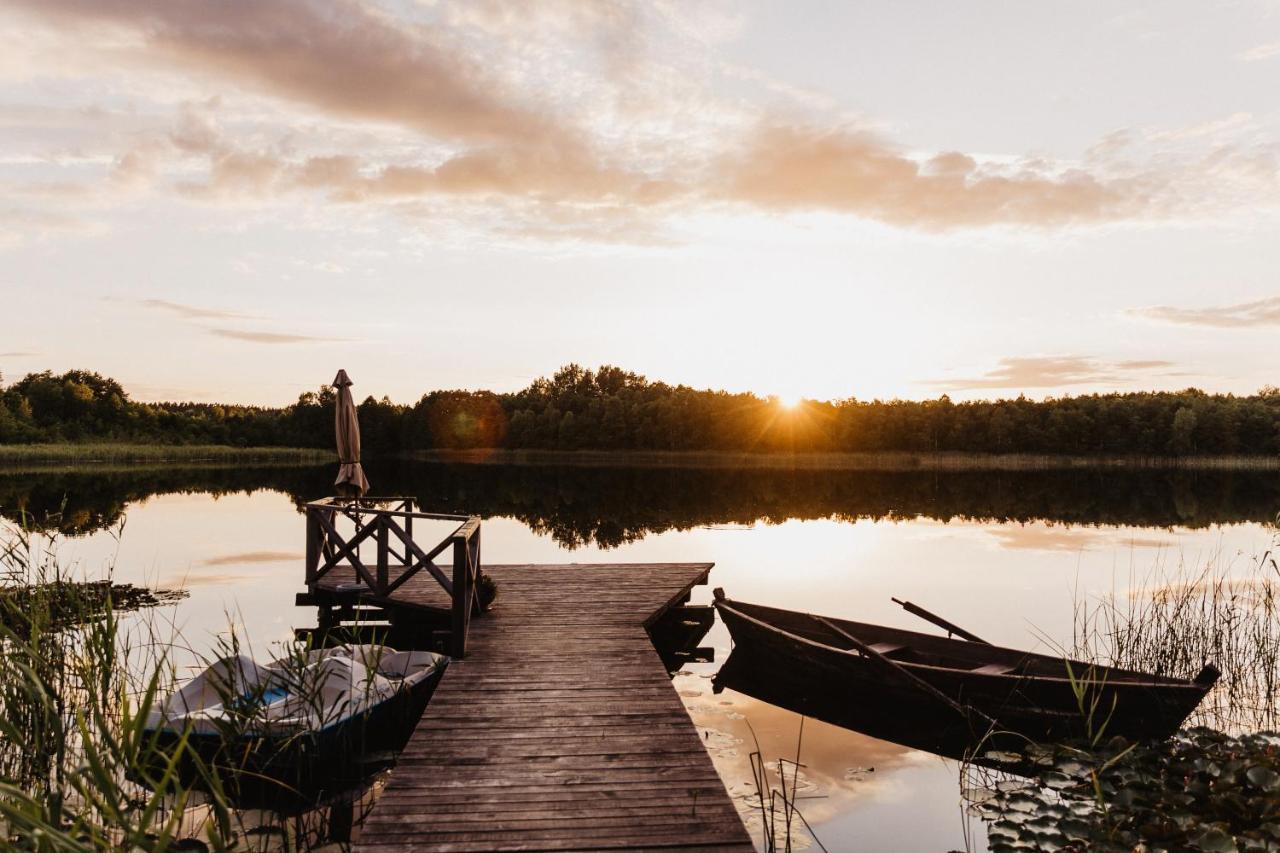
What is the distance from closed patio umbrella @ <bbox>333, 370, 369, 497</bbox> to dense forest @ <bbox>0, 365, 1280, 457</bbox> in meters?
62.3

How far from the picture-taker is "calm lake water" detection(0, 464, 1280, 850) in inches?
278

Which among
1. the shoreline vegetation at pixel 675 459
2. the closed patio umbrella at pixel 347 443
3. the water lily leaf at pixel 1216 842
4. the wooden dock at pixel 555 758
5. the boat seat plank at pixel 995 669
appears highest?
the closed patio umbrella at pixel 347 443

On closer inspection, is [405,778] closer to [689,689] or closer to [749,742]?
[749,742]

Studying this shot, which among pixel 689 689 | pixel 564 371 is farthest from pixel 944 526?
pixel 564 371

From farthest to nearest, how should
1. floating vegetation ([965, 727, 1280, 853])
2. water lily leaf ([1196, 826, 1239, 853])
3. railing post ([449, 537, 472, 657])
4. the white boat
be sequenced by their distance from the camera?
railing post ([449, 537, 472, 657])
the white boat
floating vegetation ([965, 727, 1280, 853])
water lily leaf ([1196, 826, 1239, 853])

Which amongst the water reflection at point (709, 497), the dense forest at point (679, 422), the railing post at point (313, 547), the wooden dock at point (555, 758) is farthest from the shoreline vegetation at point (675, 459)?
the wooden dock at point (555, 758)

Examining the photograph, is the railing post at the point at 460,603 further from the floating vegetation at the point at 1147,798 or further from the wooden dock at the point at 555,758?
the floating vegetation at the point at 1147,798

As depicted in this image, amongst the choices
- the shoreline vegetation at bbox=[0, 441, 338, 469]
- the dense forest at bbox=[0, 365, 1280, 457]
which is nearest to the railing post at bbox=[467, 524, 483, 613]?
the shoreline vegetation at bbox=[0, 441, 338, 469]

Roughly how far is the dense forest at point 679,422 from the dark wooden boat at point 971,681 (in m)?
67.7

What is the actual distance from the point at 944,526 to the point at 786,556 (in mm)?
7294

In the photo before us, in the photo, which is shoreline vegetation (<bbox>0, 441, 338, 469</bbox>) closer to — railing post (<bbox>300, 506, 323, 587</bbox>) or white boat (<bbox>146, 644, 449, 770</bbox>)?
railing post (<bbox>300, 506, 323, 587</bbox>)

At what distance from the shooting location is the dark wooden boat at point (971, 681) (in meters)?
6.64

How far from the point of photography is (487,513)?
27.1 metres

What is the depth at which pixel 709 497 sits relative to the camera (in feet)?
112
